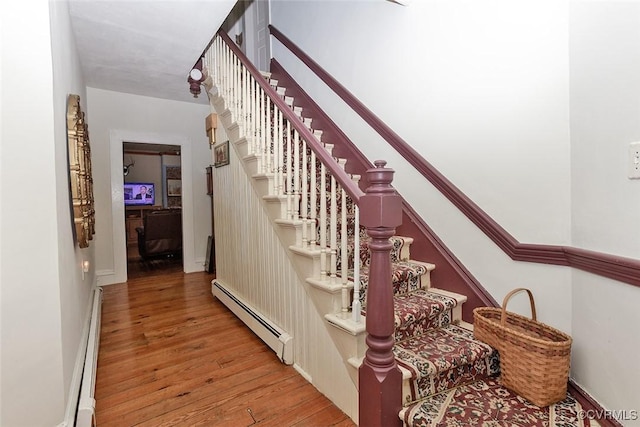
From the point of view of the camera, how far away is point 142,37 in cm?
264

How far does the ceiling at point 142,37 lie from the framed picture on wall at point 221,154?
92 centimetres

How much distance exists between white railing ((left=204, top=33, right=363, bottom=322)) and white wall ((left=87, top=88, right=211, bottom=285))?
53.6 inches

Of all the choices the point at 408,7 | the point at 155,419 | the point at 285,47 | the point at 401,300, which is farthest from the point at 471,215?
the point at 285,47

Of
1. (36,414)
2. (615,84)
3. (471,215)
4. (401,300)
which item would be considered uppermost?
(615,84)

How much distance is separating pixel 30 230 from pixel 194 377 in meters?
1.22

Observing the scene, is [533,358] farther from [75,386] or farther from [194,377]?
[75,386]

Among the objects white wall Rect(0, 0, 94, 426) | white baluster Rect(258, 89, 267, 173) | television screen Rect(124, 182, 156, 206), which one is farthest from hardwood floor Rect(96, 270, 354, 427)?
television screen Rect(124, 182, 156, 206)

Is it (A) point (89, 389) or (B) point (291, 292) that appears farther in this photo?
(B) point (291, 292)

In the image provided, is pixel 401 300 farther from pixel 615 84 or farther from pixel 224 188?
pixel 224 188

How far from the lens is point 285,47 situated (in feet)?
12.0

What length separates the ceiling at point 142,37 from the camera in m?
2.25

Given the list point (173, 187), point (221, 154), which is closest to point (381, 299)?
point (221, 154)

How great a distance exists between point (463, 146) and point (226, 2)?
199 cm

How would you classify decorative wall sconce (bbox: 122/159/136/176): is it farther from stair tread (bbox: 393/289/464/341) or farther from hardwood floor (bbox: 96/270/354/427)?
stair tread (bbox: 393/289/464/341)
